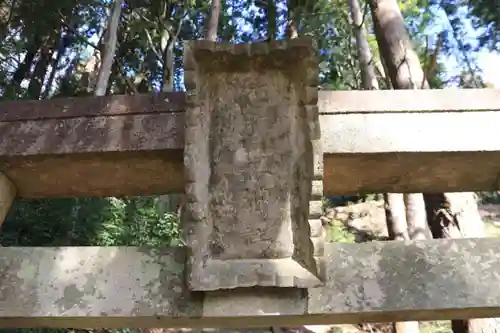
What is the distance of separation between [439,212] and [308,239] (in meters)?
1.63

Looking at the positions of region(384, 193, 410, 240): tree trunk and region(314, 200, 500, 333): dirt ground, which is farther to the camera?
region(314, 200, 500, 333): dirt ground

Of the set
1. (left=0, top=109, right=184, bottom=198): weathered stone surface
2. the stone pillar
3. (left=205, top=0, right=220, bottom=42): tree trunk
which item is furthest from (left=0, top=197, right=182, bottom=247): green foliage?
the stone pillar

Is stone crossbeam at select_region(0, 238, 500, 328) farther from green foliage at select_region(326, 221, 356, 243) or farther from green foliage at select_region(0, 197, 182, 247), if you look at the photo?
green foliage at select_region(326, 221, 356, 243)

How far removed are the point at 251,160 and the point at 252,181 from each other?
0.08 meters

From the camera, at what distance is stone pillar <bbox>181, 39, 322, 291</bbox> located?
1.87 meters

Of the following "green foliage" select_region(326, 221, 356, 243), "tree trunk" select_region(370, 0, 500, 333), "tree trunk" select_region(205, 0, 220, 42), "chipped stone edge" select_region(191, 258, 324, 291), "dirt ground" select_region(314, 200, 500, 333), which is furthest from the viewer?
"dirt ground" select_region(314, 200, 500, 333)

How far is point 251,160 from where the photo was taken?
196 centimetres

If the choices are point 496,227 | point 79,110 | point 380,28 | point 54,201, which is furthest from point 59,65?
point 496,227

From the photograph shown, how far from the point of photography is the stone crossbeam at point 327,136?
2033mm

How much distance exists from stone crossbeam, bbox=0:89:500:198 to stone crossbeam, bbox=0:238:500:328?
0.34 m

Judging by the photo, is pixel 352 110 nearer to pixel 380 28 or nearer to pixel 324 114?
pixel 324 114

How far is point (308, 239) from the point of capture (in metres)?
1.89

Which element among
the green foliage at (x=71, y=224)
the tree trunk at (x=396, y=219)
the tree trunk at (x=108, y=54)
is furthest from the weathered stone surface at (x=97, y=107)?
the tree trunk at (x=396, y=219)

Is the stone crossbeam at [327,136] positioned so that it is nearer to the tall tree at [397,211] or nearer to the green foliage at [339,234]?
the tall tree at [397,211]
